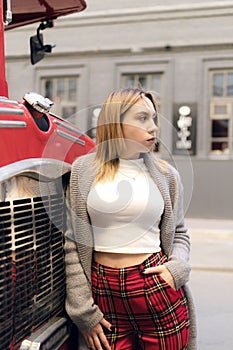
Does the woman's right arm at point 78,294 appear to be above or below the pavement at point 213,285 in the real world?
above

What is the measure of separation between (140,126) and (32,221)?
533mm

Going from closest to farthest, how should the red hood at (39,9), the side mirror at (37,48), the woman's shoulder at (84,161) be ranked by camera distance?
the woman's shoulder at (84,161) < the red hood at (39,9) < the side mirror at (37,48)

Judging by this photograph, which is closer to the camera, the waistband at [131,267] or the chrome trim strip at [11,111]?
the chrome trim strip at [11,111]

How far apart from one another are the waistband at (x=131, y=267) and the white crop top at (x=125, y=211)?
0.04 m

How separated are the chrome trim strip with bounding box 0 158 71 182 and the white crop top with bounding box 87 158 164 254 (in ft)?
0.55

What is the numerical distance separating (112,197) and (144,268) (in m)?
0.30

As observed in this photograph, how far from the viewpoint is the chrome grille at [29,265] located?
154cm

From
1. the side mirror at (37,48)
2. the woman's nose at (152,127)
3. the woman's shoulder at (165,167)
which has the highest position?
the side mirror at (37,48)

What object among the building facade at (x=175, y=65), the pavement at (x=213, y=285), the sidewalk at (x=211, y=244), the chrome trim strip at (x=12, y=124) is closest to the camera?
the chrome trim strip at (x=12, y=124)

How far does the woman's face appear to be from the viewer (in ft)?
5.90

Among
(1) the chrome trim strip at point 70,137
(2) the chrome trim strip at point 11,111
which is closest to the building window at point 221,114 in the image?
(1) the chrome trim strip at point 70,137

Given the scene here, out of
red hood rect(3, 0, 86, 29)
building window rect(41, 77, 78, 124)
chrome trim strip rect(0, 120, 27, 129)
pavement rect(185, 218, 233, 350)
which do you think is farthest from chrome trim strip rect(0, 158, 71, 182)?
building window rect(41, 77, 78, 124)

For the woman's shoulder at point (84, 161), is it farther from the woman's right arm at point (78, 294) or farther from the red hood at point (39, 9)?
the red hood at point (39, 9)

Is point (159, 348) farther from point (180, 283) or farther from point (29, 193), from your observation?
point (29, 193)
